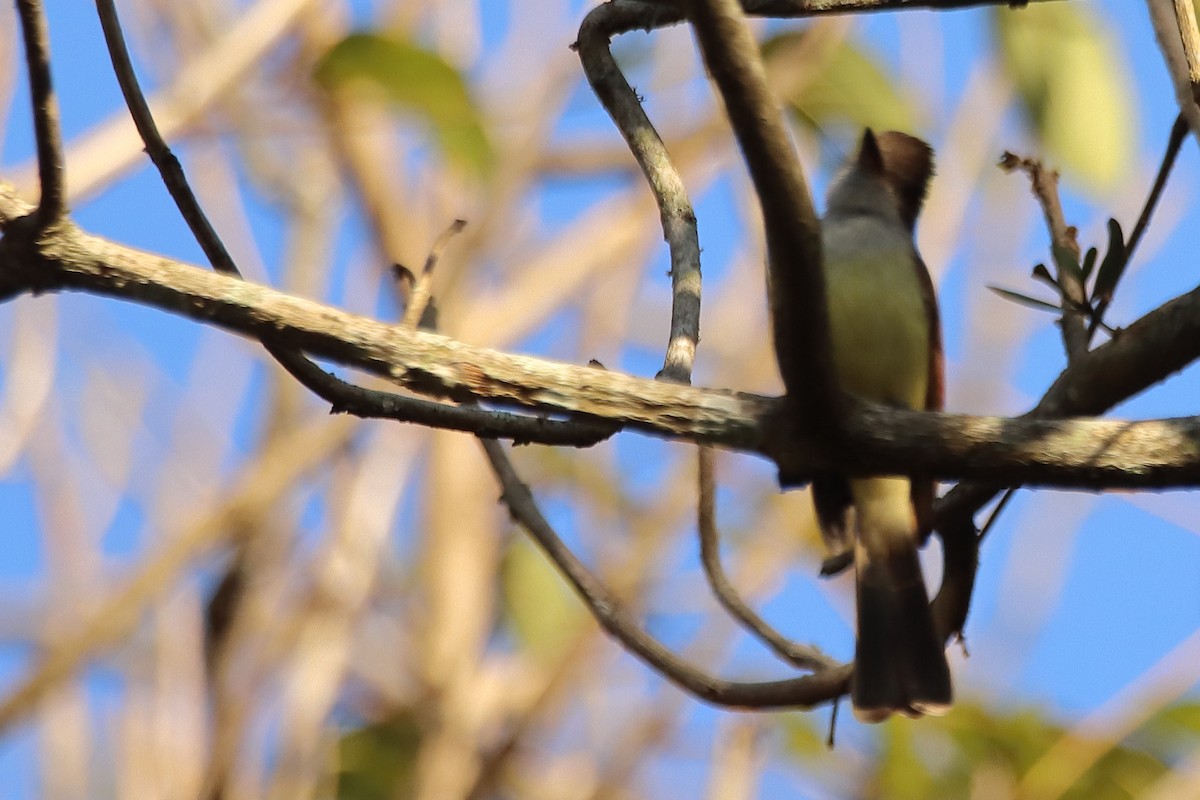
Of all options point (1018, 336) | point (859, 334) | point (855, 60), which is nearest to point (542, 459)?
point (1018, 336)

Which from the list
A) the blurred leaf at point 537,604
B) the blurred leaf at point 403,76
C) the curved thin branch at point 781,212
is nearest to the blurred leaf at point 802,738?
the blurred leaf at point 537,604

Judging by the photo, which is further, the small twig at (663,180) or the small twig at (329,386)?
the small twig at (663,180)

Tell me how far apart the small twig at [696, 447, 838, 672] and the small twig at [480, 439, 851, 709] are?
134 mm

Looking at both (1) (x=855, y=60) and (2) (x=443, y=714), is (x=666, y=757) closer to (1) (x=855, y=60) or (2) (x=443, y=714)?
(2) (x=443, y=714)

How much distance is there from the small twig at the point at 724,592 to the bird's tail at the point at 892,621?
0.11 m

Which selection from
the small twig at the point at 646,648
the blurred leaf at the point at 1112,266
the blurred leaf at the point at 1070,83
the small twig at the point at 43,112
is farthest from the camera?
the blurred leaf at the point at 1070,83

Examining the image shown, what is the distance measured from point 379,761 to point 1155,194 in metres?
3.80

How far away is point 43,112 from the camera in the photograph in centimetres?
199

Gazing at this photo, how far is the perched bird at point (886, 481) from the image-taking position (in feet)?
9.89

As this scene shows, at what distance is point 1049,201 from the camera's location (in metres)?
2.93

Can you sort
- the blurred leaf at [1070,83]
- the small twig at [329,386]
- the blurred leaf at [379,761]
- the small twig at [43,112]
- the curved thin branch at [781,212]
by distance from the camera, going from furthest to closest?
1. the blurred leaf at [379,761]
2. the blurred leaf at [1070,83]
3. the small twig at [329,386]
4. the small twig at [43,112]
5. the curved thin branch at [781,212]

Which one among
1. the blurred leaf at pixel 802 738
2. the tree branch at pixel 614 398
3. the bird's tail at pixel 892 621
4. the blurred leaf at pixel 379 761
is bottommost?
the blurred leaf at pixel 379 761

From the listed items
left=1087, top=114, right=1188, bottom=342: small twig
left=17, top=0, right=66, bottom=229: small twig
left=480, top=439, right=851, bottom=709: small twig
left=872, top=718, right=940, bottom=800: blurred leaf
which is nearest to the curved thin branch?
left=1087, top=114, right=1188, bottom=342: small twig

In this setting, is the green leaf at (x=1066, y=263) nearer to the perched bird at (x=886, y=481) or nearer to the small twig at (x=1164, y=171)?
the small twig at (x=1164, y=171)
